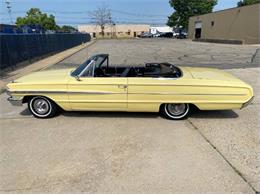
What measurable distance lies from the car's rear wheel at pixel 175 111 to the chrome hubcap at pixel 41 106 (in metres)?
2.27

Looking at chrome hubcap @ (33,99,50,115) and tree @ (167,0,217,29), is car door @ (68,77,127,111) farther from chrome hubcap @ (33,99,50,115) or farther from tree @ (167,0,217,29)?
tree @ (167,0,217,29)

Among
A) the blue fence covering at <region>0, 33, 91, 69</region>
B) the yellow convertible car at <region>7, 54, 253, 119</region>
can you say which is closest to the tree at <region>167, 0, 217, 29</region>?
the blue fence covering at <region>0, 33, 91, 69</region>

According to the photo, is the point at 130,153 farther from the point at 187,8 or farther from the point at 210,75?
the point at 187,8

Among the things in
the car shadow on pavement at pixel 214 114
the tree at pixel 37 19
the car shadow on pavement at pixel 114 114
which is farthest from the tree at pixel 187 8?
the car shadow on pavement at pixel 114 114

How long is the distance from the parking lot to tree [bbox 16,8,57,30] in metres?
73.1

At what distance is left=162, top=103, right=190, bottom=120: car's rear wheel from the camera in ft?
17.3

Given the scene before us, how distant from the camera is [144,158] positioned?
12.6ft

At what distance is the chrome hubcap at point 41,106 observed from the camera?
5.50 meters

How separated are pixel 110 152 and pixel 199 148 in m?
1.29

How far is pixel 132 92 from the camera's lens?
16.9 feet

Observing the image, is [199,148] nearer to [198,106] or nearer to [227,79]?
[198,106]

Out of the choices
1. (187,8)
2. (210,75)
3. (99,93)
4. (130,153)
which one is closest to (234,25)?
(187,8)

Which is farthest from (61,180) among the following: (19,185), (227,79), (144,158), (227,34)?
(227,34)

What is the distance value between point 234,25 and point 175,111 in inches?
1567
